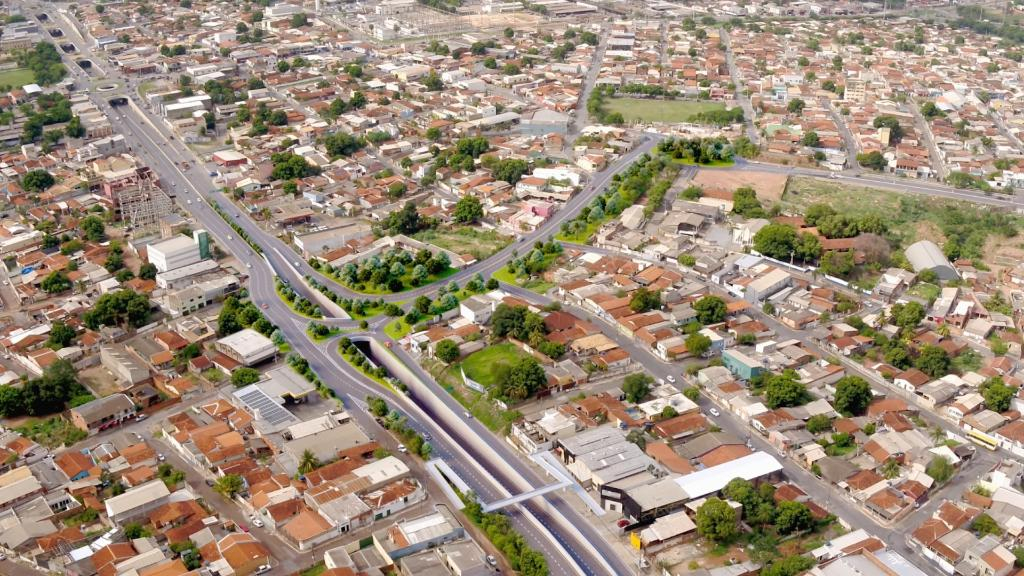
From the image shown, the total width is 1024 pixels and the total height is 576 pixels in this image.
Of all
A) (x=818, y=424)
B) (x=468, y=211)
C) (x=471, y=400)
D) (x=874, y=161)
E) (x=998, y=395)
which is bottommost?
(x=471, y=400)

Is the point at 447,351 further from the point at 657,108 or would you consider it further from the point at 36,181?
the point at 657,108

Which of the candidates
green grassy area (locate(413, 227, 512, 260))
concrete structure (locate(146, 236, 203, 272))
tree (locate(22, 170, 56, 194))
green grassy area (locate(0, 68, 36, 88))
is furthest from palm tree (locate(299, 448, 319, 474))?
green grassy area (locate(0, 68, 36, 88))

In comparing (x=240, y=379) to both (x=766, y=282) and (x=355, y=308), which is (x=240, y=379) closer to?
(x=355, y=308)

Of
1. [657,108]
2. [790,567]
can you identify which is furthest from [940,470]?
[657,108]

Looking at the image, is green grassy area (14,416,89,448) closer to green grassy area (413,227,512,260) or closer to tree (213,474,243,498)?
tree (213,474,243,498)

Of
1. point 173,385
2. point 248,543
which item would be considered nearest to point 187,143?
point 173,385
